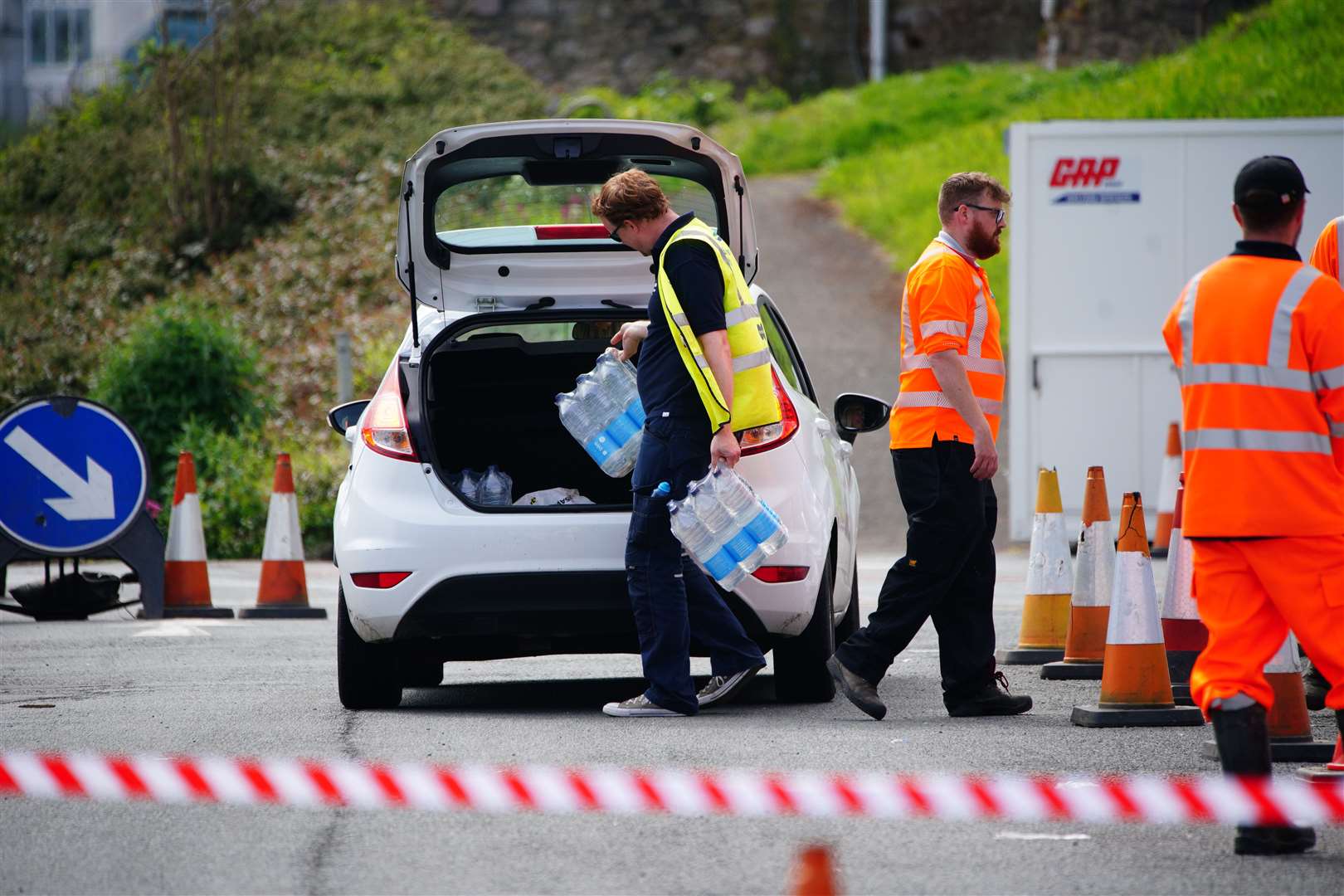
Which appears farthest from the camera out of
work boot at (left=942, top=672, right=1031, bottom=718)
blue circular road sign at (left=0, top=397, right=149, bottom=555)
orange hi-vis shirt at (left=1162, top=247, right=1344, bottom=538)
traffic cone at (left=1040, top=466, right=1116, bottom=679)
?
blue circular road sign at (left=0, top=397, right=149, bottom=555)

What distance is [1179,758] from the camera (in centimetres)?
611

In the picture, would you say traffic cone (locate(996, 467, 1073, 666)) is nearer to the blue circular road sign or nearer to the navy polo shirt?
the navy polo shirt

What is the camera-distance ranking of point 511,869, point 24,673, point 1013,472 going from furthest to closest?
1. point 1013,472
2. point 24,673
3. point 511,869

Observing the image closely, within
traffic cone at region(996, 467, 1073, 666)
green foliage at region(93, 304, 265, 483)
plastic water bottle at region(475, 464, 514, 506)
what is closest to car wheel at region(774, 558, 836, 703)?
plastic water bottle at region(475, 464, 514, 506)

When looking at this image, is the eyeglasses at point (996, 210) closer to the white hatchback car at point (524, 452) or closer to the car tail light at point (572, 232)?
the white hatchback car at point (524, 452)

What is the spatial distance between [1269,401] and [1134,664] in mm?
1903

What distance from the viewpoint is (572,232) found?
305 inches

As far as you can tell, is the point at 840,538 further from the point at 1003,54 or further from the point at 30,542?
the point at 1003,54

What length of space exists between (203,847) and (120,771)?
74 cm

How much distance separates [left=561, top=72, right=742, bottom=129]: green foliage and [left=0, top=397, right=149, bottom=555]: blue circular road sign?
1823 cm

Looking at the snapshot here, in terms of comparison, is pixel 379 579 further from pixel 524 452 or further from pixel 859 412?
pixel 859 412

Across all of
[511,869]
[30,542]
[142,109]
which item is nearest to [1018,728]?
[511,869]

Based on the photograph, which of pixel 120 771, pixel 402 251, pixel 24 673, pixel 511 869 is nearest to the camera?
pixel 511 869

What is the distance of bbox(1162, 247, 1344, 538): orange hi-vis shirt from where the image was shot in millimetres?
4957
